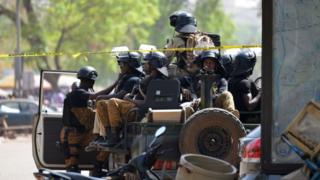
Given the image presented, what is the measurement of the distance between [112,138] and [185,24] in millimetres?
2510

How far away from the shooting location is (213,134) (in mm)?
9641

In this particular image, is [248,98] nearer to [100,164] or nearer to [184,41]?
[184,41]

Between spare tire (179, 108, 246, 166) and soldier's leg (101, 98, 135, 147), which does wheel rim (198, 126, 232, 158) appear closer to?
spare tire (179, 108, 246, 166)

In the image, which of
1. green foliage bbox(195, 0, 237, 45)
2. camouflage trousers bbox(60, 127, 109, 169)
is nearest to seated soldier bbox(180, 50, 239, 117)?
camouflage trousers bbox(60, 127, 109, 169)

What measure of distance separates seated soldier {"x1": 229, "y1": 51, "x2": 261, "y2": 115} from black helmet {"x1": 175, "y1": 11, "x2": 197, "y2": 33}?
110 centimetres

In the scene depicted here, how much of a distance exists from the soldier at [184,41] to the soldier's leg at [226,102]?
4.82 ft

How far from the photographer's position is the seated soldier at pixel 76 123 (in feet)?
40.3

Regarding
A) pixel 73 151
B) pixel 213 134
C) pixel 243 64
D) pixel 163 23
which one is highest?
pixel 163 23

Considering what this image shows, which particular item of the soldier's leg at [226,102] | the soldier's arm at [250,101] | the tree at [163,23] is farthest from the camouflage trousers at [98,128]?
the tree at [163,23]

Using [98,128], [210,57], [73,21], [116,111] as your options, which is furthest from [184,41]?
[73,21]

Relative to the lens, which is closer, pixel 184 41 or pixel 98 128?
pixel 98 128

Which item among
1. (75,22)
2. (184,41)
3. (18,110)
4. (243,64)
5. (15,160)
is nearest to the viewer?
(243,64)

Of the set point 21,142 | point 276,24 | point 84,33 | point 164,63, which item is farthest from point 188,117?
point 84,33

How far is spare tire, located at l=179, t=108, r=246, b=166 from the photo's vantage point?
9.46m
